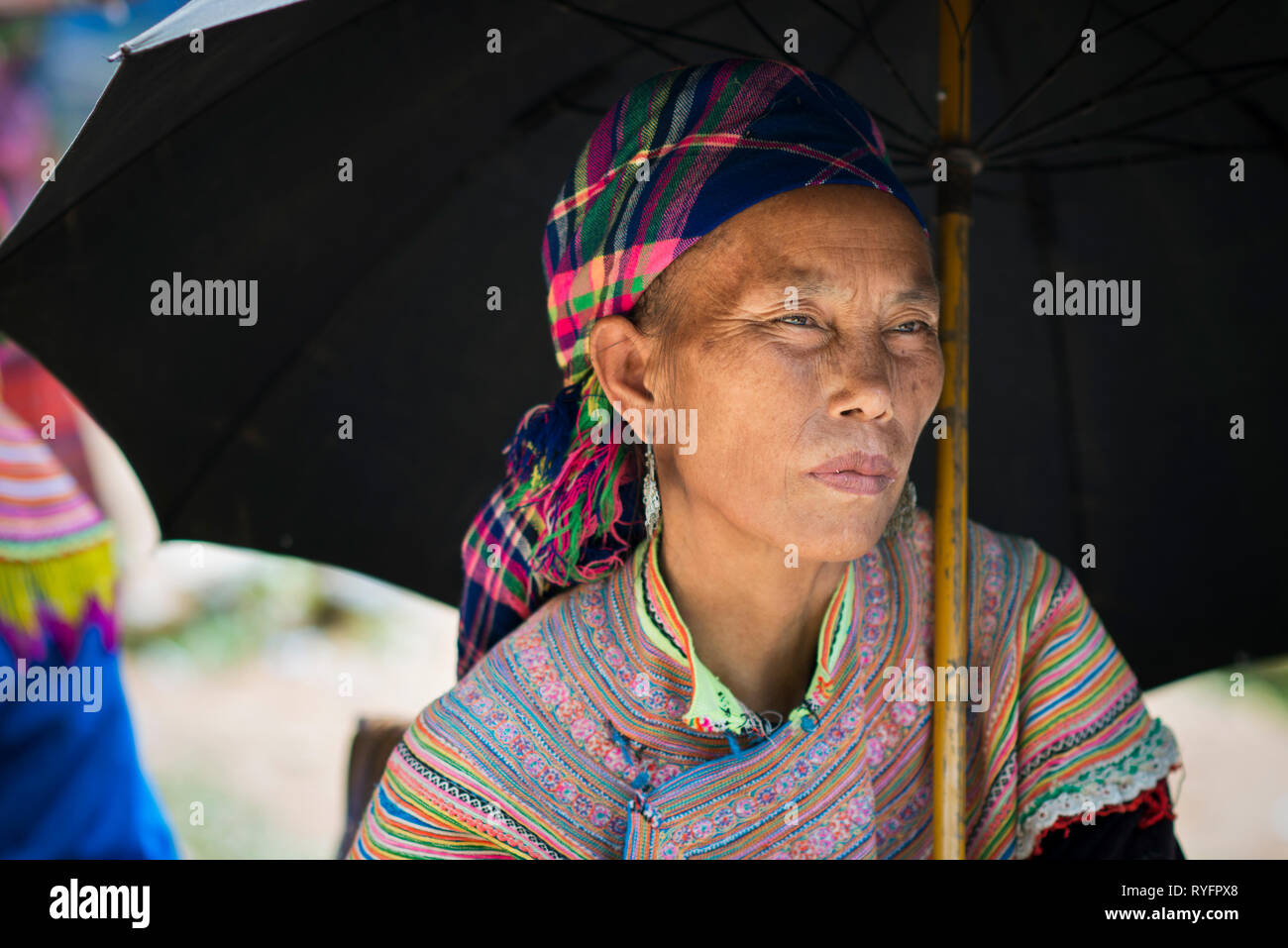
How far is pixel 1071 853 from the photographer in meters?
2.25

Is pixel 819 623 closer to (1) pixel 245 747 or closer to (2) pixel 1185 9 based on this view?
(2) pixel 1185 9

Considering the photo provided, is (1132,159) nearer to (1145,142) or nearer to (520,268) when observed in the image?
(1145,142)

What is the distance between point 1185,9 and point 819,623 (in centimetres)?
142

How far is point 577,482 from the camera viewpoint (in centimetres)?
230

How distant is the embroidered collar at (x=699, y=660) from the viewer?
2.13 meters

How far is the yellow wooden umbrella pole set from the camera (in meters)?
2.16

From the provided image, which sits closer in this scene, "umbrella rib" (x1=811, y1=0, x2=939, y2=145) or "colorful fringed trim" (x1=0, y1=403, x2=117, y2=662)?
"umbrella rib" (x1=811, y1=0, x2=939, y2=145)

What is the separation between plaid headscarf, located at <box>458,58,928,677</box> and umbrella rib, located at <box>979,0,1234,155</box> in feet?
1.19

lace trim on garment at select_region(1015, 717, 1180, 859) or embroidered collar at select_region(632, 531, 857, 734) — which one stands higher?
embroidered collar at select_region(632, 531, 857, 734)

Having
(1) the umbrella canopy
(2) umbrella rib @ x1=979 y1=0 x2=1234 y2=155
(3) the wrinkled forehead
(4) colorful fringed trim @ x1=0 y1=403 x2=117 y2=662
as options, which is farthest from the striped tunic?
(4) colorful fringed trim @ x1=0 y1=403 x2=117 y2=662

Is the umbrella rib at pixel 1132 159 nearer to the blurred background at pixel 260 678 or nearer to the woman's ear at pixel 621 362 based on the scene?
the woman's ear at pixel 621 362

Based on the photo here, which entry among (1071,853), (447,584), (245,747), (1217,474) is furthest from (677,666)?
(245,747)

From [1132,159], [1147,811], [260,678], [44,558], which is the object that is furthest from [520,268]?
[260,678]

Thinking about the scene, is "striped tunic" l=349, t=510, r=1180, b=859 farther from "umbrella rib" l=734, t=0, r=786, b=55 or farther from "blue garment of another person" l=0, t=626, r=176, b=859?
"blue garment of another person" l=0, t=626, r=176, b=859
